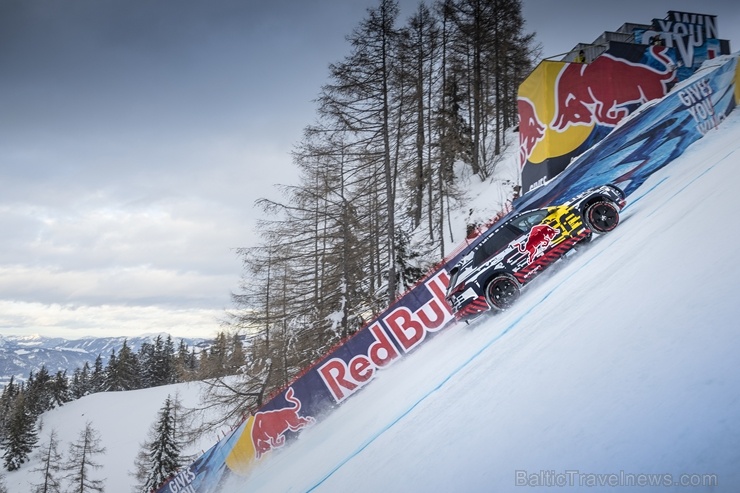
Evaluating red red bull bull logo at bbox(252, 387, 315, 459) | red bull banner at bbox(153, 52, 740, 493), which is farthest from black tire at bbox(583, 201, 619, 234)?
red red bull bull logo at bbox(252, 387, 315, 459)

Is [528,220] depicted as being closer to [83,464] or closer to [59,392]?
[83,464]

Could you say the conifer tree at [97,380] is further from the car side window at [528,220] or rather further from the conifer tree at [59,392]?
the car side window at [528,220]

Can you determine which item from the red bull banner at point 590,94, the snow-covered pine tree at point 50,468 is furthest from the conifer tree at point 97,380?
the red bull banner at point 590,94

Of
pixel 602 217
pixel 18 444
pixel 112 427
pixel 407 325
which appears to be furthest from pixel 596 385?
pixel 18 444

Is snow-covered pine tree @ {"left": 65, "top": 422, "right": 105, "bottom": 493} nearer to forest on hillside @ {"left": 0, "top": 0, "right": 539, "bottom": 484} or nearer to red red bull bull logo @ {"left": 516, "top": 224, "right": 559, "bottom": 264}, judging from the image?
forest on hillside @ {"left": 0, "top": 0, "right": 539, "bottom": 484}

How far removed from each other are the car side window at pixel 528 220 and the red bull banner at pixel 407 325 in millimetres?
2614

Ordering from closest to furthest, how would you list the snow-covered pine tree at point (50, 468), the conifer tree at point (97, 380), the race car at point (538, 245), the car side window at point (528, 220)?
the race car at point (538, 245) → the car side window at point (528, 220) → the snow-covered pine tree at point (50, 468) → the conifer tree at point (97, 380)

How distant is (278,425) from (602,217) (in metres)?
10.4

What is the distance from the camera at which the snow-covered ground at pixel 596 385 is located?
271 cm

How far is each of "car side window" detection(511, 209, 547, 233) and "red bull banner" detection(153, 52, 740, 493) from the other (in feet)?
8.58

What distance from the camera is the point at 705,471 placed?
2316 millimetres

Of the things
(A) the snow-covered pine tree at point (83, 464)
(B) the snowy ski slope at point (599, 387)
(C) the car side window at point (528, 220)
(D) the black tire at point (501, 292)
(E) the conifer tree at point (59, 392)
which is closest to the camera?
(B) the snowy ski slope at point (599, 387)

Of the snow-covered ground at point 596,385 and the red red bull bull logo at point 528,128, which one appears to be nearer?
the snow-covered ground at point 596,385

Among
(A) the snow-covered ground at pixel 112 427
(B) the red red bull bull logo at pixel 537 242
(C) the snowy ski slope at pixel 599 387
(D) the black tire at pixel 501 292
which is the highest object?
(A) the snow-covered ground at pixel 112 427
